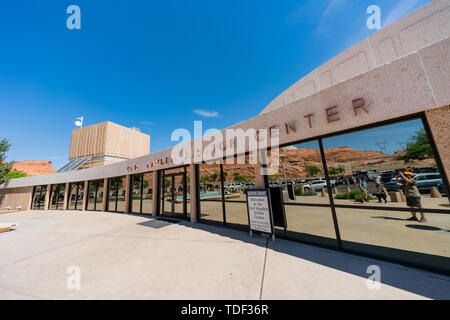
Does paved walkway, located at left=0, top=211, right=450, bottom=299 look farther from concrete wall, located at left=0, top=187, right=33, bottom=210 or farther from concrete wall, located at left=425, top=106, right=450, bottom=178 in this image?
→ concrete wall, located at left=0, top=187, right=33, bottom=210

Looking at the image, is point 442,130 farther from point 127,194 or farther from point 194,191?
point 127,194

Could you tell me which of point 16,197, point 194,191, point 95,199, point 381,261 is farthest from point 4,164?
point 381,261

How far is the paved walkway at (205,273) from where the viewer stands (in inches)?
104

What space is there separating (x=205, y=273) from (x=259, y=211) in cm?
274

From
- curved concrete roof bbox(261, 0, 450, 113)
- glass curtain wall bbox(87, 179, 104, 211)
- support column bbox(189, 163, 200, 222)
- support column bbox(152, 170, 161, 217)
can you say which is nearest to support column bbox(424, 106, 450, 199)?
curved concrete roof bbox(261, 0, 450, 113)

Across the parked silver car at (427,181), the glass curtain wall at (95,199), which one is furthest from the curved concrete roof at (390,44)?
the glass curtain wall at (95,199)

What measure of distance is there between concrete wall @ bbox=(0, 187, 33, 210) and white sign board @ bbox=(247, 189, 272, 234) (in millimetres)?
29663

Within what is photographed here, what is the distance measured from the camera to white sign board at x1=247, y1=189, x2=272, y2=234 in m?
5.20

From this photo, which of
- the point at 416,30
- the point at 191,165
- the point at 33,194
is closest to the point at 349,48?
the point at 416,30

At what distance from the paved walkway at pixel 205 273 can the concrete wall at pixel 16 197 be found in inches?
927

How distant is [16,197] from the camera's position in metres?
21.2

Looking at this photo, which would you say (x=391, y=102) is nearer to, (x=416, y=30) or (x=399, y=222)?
(x=399, y=222)

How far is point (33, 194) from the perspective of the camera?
20.5 metres
